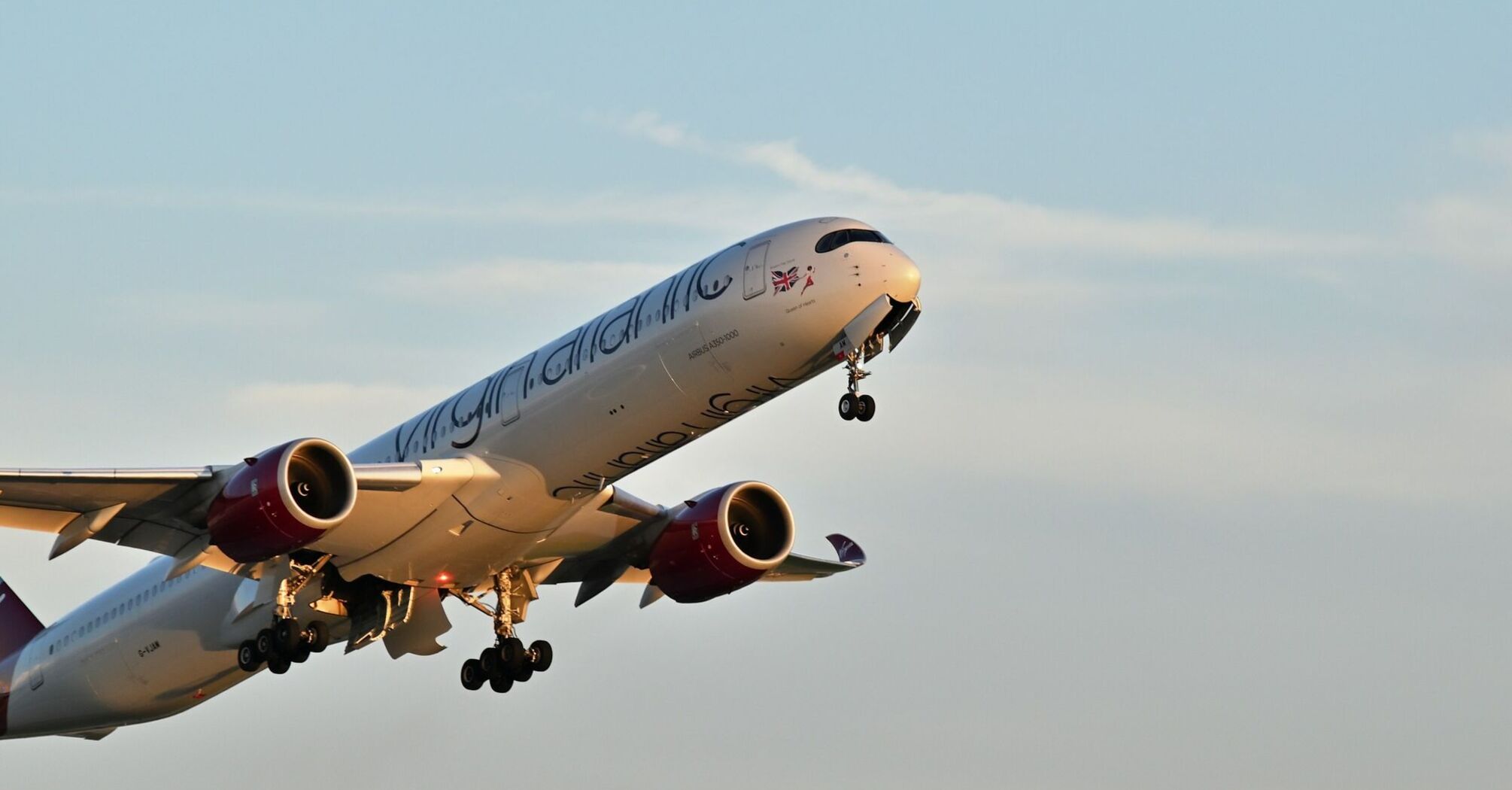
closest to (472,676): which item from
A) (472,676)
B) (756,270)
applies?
(472,676)

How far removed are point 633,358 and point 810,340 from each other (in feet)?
10.3

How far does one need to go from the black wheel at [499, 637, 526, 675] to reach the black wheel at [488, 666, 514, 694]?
0.63 feet

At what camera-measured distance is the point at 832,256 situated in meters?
36.7

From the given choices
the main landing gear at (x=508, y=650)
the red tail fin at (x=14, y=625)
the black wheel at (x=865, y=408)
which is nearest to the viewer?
the black wheel at (x=865, y=408)

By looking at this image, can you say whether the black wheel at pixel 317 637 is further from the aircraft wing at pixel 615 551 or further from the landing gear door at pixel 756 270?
the landing gear door at pixel 756 270

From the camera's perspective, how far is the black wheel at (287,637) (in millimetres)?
40781

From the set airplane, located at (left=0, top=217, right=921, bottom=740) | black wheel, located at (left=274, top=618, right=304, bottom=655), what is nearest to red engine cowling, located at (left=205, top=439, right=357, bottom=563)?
airplane, located at (left=0, top=217, right=921, bottom=740)

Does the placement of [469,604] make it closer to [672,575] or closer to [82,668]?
[672,575]

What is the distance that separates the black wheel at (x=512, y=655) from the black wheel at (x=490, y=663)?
101 millimetres

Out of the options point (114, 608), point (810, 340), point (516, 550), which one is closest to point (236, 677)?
point (114, 608)

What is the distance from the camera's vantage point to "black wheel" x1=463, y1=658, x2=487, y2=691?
45.0 m

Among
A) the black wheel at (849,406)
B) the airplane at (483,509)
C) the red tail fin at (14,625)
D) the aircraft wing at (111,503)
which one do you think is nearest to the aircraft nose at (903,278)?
the airplane at (483,509)

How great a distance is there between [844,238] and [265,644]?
12816 millimetres

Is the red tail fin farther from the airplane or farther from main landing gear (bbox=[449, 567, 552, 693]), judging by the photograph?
main landing gear (bbox=[449, 567, 552, 693])
